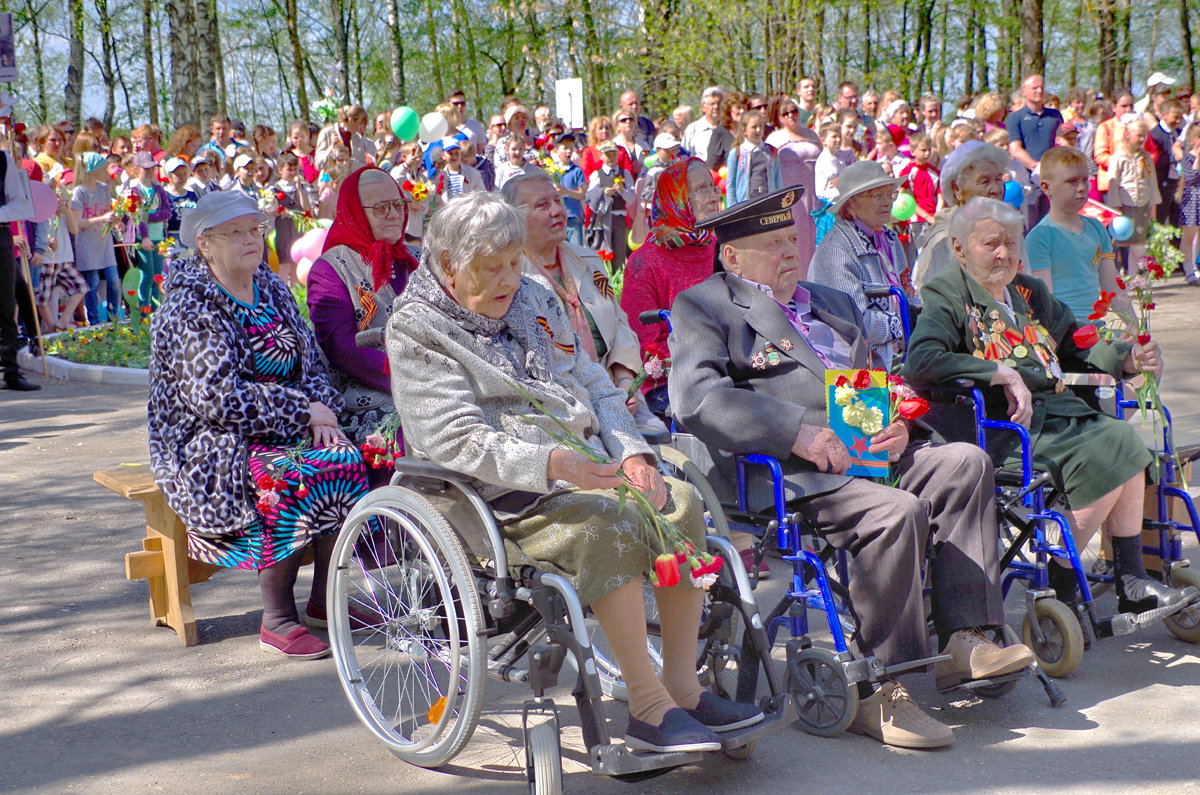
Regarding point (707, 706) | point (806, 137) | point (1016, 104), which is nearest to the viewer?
point (707, 706)

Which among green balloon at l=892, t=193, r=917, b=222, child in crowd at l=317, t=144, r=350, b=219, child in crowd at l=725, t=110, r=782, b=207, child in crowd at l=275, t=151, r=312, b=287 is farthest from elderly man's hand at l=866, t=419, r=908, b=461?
child in crowd at l=317, t=144, r=350, b=219

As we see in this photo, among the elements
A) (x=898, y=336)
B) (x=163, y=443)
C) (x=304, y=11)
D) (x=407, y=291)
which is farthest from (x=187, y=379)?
(x=304, y=11)

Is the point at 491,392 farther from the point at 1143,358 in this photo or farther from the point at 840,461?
the point at 1143,358

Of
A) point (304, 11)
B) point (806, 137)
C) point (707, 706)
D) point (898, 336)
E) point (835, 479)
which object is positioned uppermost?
point (304, 11)

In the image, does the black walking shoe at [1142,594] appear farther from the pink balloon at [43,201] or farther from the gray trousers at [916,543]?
the pink balloon at [43,201]

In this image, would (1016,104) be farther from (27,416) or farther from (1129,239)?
(27,416)

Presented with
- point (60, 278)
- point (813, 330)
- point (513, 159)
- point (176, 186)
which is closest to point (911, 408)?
point (813, 330)

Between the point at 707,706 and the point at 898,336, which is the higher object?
the point at 898,336

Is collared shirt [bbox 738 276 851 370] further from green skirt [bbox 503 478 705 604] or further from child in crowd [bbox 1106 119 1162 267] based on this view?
child in crowd [bbox 1106 119 1162 267]

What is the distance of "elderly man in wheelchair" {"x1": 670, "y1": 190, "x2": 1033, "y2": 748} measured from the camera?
3365mm

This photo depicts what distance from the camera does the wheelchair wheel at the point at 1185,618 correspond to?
13.2 feet

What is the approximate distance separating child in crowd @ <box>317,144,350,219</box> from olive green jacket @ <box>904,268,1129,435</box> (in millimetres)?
8114

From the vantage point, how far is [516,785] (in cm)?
318

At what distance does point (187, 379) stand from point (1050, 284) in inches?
141
